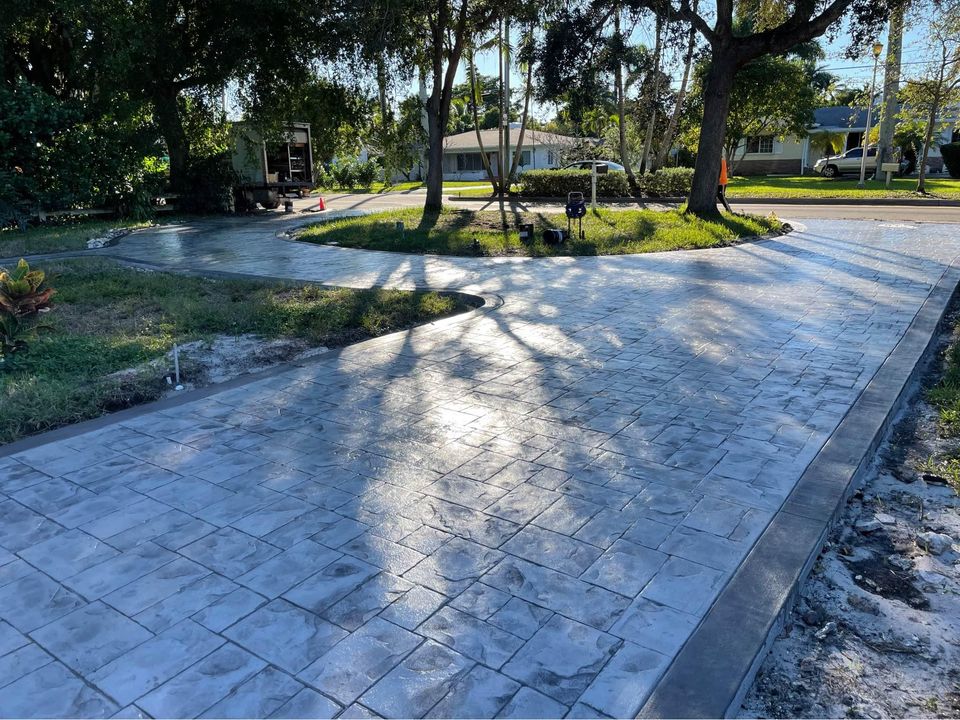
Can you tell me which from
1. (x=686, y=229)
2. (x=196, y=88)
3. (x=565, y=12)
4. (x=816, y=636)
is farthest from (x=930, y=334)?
(x=196, y=88)

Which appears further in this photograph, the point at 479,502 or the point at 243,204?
the point at 243,204

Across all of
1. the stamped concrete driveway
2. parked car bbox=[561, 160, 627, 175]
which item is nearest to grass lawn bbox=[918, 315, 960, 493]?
the stamped concrete driveway

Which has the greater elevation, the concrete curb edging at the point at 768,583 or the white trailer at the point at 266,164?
the white trailer at the point at 266,164

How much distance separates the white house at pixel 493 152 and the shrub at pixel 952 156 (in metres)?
20.4

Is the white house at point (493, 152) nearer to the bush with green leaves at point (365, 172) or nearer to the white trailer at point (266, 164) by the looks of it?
the bush with green leaves at point (365, 172)

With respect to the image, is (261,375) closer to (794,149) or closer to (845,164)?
(845,164)

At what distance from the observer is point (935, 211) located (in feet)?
65.4

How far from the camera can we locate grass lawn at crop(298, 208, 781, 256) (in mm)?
13562

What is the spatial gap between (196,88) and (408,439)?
21.7m

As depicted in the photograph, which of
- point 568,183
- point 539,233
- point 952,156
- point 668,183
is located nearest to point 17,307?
point 539,233

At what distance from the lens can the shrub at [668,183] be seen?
26531mm

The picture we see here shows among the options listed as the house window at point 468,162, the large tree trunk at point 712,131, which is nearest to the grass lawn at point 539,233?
the large tree trunk at point 712,131

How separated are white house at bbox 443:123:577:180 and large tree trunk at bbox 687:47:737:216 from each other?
1177 inches

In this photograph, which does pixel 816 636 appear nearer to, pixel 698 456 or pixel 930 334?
pixel 698 456
